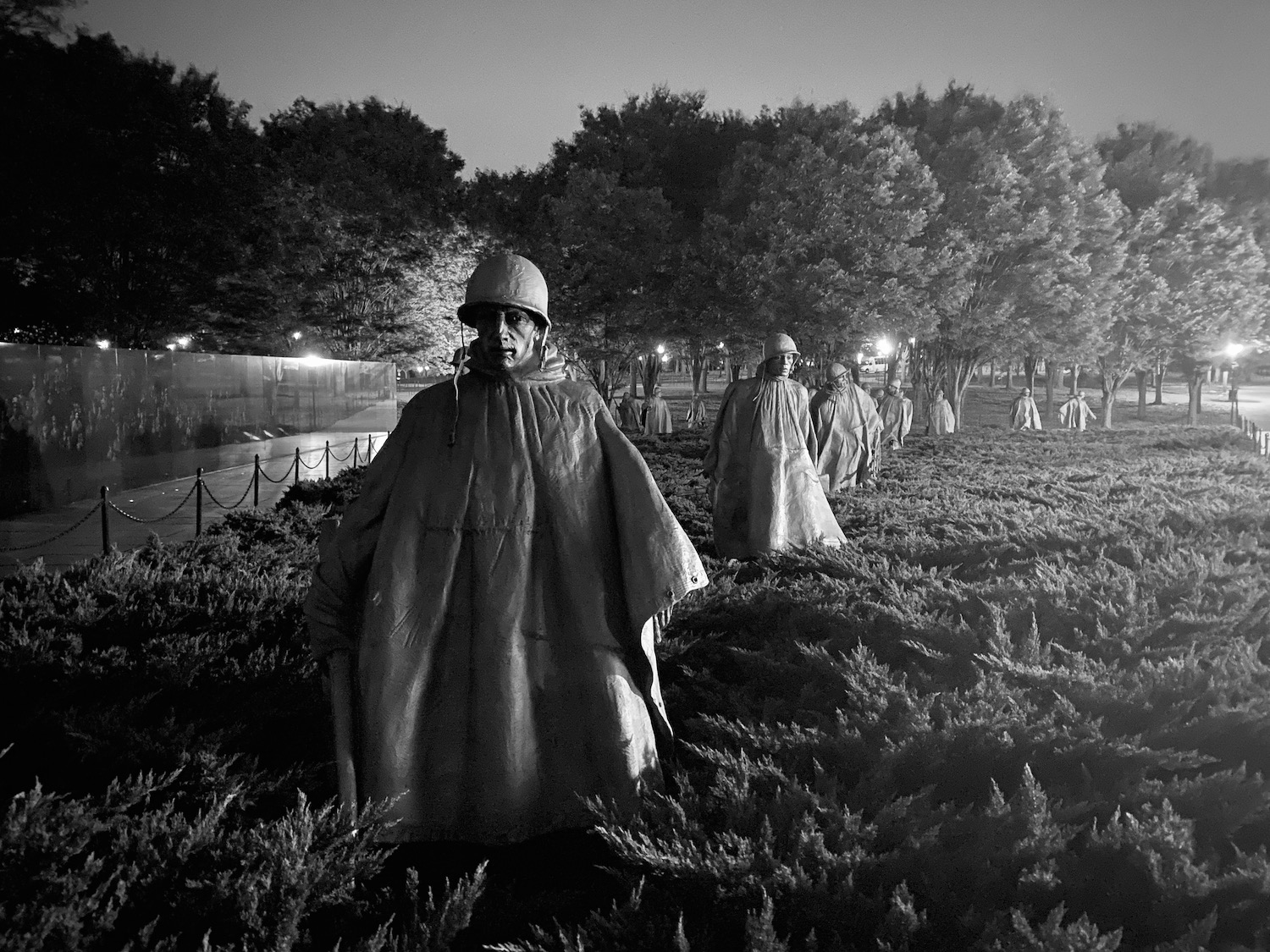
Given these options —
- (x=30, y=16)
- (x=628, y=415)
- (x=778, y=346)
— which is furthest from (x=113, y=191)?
(x=778, y=346)

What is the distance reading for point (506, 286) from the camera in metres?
3.00

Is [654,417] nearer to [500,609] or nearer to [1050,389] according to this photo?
[1050,389]

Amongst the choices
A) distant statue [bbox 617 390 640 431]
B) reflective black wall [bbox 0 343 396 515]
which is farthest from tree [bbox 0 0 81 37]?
distant statue [bbox 617 390 640 431]

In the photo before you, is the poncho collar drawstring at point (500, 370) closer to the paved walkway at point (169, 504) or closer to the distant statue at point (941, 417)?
the paved walkway at point (169, 504)

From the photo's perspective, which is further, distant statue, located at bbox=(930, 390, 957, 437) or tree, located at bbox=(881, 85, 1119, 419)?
distant statue, located at bbox=(930, 390, 957, 437)

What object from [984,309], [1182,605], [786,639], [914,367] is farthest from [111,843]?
[914,367]

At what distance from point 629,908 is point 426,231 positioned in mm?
29387

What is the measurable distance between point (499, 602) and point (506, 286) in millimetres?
1083

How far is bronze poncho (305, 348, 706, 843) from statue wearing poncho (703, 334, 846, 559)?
201 inches

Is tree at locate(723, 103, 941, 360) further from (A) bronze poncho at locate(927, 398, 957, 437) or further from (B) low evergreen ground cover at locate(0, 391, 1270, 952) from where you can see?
(B) low evergreen ground cover at locate(0, 391, 1270, 952)

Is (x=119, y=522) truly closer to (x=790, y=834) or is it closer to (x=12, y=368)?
(x=12, y=368)

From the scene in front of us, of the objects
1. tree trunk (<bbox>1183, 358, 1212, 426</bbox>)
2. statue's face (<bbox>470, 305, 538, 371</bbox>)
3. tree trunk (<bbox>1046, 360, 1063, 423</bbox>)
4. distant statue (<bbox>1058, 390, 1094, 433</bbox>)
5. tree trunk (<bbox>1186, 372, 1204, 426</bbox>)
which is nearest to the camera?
statue's face (<bbox>470, 305, 538, 371</bbox>)

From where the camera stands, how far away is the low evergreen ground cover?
253cm

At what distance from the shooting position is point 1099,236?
26.5 meters
